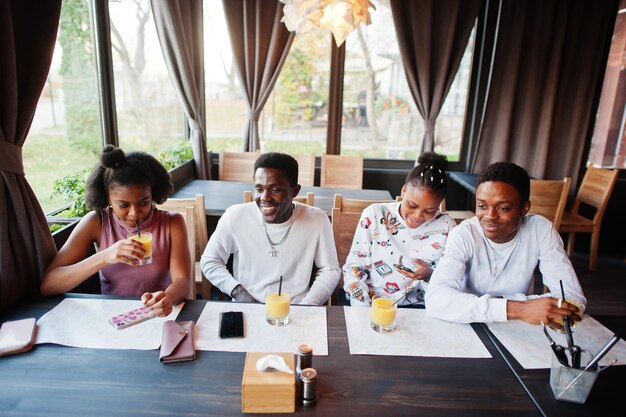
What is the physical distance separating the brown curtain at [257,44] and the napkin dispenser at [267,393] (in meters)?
3.78

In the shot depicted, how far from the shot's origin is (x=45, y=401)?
0.97 meters

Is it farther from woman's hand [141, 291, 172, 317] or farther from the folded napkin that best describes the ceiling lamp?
the folded napkin

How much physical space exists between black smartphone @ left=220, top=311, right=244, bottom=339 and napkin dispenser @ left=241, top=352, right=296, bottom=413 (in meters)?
0.27

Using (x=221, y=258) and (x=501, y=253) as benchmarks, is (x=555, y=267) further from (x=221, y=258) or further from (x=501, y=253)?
(x=221, y=258)

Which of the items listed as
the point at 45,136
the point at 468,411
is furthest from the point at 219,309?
the point at 45,136

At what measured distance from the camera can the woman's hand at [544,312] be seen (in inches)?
51.3

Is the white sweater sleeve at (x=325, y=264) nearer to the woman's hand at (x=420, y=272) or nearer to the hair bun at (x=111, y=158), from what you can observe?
the woman's hand at (x=420, y=272)

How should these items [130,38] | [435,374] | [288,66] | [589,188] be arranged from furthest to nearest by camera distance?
[288,66] < [589,188] < [130,38] < [435,374]

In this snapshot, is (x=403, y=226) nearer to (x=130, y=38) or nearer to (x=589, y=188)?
(x=130, y=38)

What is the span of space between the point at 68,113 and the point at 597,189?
14.4ft

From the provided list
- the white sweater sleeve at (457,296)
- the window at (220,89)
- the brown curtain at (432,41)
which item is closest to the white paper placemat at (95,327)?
the white sweater sleeve at (457,296)

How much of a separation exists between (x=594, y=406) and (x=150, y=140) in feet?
11.9

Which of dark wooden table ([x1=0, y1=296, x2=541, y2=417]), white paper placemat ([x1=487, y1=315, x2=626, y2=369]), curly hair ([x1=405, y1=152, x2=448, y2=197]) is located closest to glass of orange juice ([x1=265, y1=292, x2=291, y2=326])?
dark wooden table ([x1=0, y1=296, x2=541, y2=417])

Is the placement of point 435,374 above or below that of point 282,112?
below
